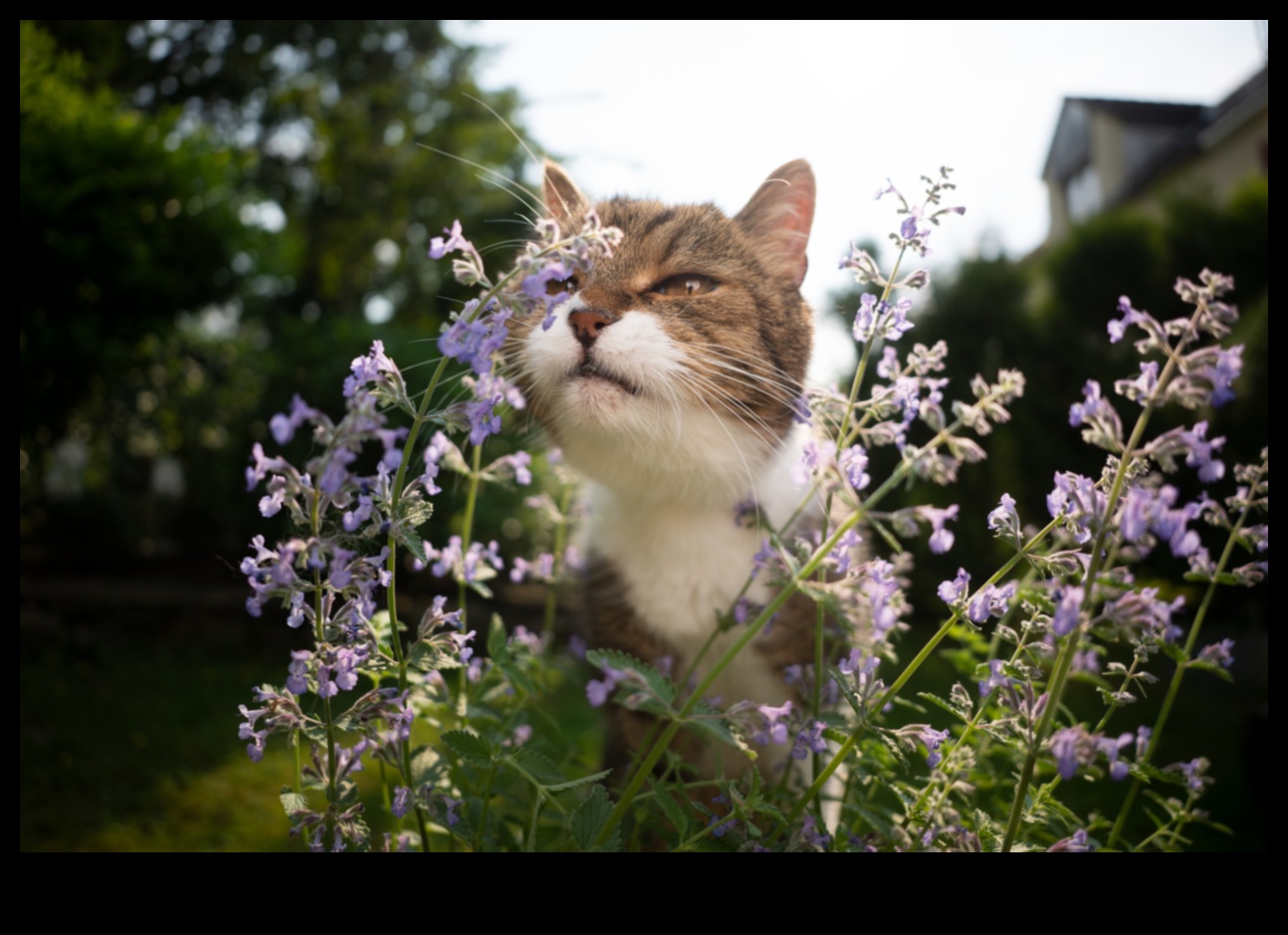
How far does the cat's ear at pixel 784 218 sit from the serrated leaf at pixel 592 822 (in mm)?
852

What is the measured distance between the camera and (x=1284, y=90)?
45.9 inches

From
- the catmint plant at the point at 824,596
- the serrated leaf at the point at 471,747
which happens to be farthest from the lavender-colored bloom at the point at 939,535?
the serrated leaf at the point at 471,747

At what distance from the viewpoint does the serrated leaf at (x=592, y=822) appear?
2.59 feet

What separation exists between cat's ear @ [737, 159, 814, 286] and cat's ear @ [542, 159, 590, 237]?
27cm

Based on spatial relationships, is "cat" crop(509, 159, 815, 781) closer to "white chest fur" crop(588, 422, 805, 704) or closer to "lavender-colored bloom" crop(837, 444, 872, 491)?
"white chest fur" crop(588, 422, 805, 704)

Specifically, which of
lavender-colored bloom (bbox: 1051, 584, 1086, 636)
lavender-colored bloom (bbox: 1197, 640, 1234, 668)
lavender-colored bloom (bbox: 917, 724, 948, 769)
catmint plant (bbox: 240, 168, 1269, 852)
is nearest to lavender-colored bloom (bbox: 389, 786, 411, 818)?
catmint plant (bbox: 240, 168, 1269, 852)

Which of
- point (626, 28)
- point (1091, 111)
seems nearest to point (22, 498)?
point (626, 28)

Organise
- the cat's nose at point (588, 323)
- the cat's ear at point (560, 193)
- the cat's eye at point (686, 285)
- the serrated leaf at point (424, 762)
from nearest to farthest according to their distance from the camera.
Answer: the serrated leaf at point (424, 762) → the cat's nose at point (588, 323) → the cat's eye at point (686, 285) → the cat's ear at point (560, 193)

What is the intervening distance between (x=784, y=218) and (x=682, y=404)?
1.29 ft

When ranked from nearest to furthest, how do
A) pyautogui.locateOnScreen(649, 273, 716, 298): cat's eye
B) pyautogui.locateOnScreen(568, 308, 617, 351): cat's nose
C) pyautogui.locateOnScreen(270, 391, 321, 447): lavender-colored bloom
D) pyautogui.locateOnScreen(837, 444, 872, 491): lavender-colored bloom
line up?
pyautogui.locateOnScreen(270, 391, 321, 447): lavender-colored bloom < pyautogui.locateOnScreen(837, 444, 872, 491): lavender-colored bloom < pyautogui.locateOnScreen(568, 308, 617, 351): cat's nose < pyautogui.locateOnScreen(649, 273, 716, 298): cat's eye

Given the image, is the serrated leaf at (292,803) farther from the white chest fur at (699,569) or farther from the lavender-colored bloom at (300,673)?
the white chest fur at (699,569)

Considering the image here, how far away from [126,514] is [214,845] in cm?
255

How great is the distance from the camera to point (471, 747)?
31.1 inches

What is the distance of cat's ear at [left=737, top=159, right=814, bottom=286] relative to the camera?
123 centimetres
